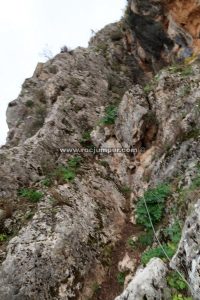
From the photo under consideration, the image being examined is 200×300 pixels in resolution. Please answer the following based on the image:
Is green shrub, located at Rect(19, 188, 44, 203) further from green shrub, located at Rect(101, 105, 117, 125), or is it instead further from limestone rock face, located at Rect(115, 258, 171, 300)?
limestone rock face, located at Rect(115, 258, 171, 300)

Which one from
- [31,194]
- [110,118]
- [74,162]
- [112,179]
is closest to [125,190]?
[112,179]

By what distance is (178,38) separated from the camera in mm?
17734

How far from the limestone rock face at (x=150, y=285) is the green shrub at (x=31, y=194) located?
19.1ft

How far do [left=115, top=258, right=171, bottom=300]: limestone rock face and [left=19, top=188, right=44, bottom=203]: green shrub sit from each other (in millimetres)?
5822

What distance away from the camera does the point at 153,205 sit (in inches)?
465

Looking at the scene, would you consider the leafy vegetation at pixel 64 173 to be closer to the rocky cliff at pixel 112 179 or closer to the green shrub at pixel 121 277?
the rocky cliff at pixel 112 179

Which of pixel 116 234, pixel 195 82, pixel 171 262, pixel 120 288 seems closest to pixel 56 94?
pixel 195 82

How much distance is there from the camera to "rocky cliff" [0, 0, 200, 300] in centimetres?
969

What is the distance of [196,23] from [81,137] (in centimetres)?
788

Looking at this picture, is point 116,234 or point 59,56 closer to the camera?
point 116,234

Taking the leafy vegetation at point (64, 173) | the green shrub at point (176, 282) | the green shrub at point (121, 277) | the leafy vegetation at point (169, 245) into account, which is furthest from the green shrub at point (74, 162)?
the green shrub at point (176, 282)

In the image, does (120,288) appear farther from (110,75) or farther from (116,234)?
(110,75)

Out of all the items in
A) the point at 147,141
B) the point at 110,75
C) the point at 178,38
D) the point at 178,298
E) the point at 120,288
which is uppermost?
the point at 178,38

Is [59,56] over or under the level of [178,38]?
under
